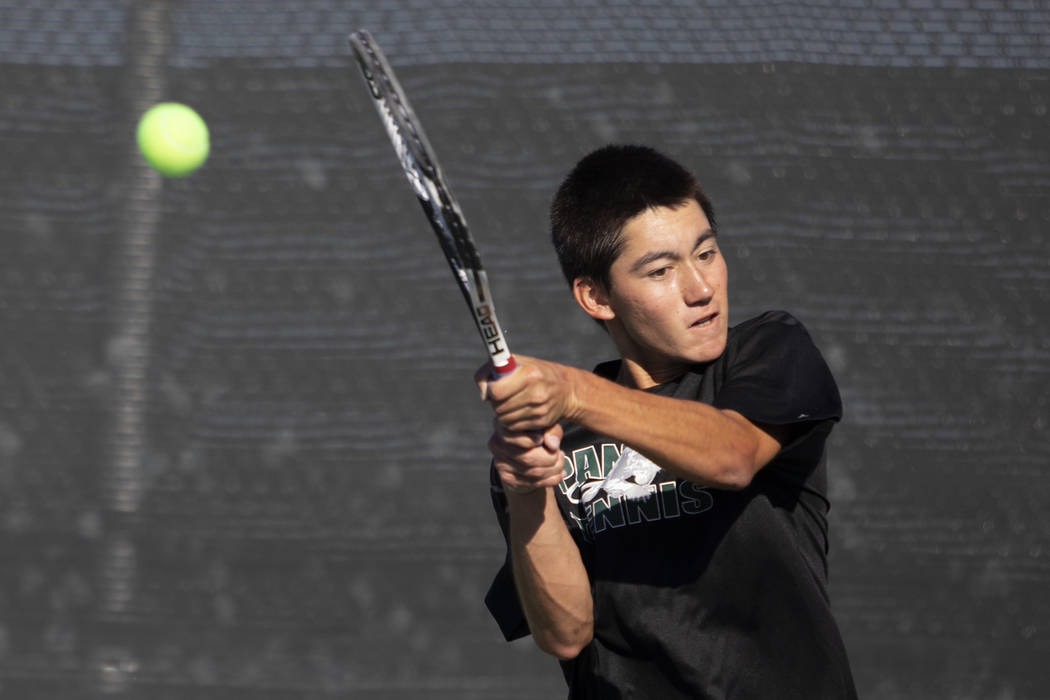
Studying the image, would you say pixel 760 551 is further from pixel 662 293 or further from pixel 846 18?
pixel 846 18

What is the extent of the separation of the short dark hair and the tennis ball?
177 centimetres

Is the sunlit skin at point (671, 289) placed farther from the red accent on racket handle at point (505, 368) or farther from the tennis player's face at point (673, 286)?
the red accent on racket handle at point (505, 368)

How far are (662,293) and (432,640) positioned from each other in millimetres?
1881

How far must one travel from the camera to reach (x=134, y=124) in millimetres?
3547

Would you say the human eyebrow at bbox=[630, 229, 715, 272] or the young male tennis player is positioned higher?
the human eyebrow at bbox=[630, 229, 715, 272]

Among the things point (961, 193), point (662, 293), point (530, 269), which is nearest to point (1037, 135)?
point (961, 193)

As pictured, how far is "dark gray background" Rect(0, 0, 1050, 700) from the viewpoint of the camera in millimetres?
3361

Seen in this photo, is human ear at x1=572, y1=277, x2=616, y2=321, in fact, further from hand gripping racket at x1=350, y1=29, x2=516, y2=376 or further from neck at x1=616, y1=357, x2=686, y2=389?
hand gripping racket at x1=350, y1=29, x2=516, y2=376

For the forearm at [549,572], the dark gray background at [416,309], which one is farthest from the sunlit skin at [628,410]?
the dark gray background at [416,309]

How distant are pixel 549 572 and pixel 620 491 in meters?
0.16

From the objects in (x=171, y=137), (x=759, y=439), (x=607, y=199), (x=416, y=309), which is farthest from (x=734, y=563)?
(x=171, y=137)

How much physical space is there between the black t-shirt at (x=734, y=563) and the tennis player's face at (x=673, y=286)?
5 centimetres

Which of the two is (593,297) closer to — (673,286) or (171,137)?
(673,286)

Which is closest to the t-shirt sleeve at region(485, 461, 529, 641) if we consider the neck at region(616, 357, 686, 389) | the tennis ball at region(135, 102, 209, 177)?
the neck at region(616, 357, 686, 389)
